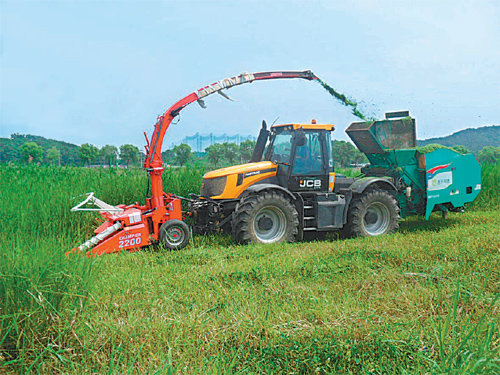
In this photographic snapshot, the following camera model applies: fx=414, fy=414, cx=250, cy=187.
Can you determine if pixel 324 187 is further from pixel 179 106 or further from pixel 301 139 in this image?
pixel 179 106

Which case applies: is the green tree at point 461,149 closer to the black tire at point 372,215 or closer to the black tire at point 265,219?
the black tire at point 372,215

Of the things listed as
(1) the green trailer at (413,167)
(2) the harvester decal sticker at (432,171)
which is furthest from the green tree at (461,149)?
(2) the harvester decal sticker at (432,171)

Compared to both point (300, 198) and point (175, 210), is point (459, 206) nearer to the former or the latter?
point (300, 198)

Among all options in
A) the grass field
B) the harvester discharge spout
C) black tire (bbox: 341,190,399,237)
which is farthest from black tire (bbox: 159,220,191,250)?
black tire (bbox: 341,190,399,237)

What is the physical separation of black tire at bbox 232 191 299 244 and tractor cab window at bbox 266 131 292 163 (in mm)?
942

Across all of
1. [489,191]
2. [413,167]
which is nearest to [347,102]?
[413,167]

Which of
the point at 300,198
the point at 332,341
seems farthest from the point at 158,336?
the point at 300,198

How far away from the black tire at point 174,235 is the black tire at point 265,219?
91 centimetres

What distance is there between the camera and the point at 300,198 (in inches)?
330

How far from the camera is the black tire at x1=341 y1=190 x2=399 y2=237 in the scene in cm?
886

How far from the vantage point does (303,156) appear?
8.57 meters

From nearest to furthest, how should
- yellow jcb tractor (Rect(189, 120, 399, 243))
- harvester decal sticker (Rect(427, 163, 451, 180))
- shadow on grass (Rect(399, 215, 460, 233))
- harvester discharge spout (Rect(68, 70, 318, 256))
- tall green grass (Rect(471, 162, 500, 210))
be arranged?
harvester discharge spout (Rect(68, 70, 318, 256)) < yellow jcb tractor (Rect(189, 120, 399, 243)) < harvester decal sticker (Rect(427, 163, 451, 180)) < shadow on grass (Rect(399, 215, 460, 233)) < tall green grass (Rect(471, 162, 500, 210))

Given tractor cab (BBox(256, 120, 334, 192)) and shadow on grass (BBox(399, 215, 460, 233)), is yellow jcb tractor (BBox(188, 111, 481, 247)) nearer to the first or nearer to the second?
tractor cab (BBox(256, 120, 334, 192))

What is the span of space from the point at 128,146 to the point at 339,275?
79.9m
